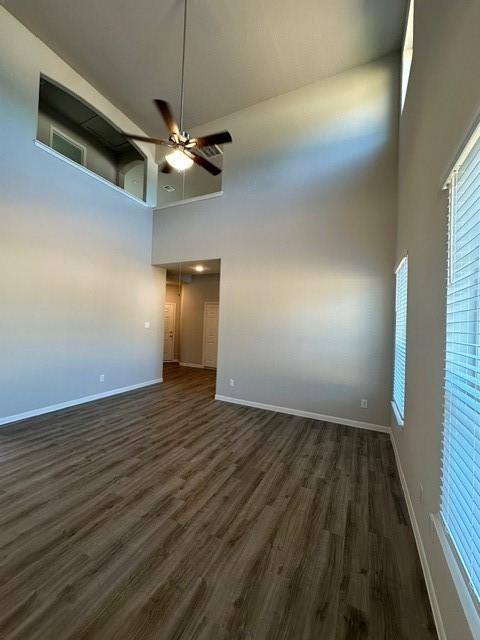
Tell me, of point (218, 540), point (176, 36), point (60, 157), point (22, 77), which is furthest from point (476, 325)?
point (22, 77)

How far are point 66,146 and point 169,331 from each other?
5.44 metres

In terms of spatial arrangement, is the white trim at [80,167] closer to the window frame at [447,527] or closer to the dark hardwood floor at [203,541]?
the dark hardwood floor at [203,541]

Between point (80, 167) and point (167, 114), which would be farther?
point (80, 167)

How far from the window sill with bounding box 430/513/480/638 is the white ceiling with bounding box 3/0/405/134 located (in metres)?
5.40

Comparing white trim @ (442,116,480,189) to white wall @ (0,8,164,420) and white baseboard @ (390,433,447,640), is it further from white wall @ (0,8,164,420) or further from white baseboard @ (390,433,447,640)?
white wall @ (0,8,164,420)

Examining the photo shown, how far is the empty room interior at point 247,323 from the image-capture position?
130 cm

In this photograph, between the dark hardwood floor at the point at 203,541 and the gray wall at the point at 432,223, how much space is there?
1.21 ft

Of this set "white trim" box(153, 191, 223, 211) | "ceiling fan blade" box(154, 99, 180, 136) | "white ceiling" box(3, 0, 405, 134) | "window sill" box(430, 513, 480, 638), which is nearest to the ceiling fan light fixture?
"ceiling fan blade" box(154, 99, 180, 136)

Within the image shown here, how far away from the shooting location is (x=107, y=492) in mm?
2207

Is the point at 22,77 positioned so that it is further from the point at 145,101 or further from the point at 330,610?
the point at 330,610

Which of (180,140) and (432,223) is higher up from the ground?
(180,140)

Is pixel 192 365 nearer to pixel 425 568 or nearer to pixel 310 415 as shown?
pixel 310 415

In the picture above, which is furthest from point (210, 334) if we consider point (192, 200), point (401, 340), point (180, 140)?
point (401, 340)

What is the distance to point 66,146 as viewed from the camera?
4.91m
